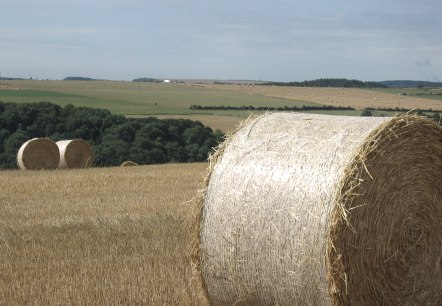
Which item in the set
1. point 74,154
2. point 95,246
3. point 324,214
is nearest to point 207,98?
point 74,154

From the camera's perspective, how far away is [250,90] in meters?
52.6

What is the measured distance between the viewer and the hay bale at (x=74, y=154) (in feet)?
71.5

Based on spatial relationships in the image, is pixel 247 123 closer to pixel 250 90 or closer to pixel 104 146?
pixel 104 146

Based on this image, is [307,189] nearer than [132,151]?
Yes

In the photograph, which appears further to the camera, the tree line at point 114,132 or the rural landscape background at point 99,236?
the tree line at point 114,132

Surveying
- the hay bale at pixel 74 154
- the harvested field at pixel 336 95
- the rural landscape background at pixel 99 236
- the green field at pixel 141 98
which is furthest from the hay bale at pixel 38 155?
the green field at pixel 141 98

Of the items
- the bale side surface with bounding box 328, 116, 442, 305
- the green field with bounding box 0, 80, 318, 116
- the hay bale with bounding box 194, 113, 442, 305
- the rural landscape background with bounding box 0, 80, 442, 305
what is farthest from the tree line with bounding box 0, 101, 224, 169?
the bale side surface with bounding box 328, 116, 442, 305

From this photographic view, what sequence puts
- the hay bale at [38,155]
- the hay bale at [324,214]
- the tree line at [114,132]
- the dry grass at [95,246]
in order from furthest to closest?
the tree line at [114,132]
the hay bale at [38,155]
the dry grass at [95,246]
the hay bale at [324,214]

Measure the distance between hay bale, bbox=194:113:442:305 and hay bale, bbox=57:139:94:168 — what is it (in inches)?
636

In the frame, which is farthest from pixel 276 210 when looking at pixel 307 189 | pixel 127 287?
pixel 127 287

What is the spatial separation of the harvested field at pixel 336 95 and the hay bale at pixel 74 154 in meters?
13.6

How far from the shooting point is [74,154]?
21.9 metres

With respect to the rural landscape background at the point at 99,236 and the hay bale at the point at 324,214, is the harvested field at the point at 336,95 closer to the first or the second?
the rural landscape background at the point at 99,236

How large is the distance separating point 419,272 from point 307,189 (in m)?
1.24
